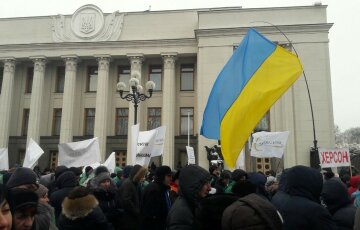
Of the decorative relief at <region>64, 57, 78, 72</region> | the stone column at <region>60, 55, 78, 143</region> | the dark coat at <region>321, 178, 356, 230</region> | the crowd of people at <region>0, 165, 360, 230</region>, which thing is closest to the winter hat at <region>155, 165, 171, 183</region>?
the crowd of people at <region>0, 165, 360, 230</region>

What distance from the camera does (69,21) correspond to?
3209 cm

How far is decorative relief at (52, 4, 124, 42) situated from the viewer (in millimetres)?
31312

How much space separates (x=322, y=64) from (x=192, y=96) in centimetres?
1081

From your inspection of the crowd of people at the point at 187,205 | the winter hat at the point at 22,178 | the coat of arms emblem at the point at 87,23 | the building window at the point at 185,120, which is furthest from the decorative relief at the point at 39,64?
the winter hat at the point at 22,178

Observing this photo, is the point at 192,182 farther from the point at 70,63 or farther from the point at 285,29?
the point at 70,63

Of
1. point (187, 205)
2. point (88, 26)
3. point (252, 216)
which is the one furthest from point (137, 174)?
point (88, 26)

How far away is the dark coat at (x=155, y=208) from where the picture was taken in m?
5.10

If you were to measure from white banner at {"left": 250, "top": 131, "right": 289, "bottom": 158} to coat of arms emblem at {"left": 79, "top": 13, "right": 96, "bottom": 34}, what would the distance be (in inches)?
903

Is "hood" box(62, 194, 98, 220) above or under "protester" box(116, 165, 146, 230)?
above

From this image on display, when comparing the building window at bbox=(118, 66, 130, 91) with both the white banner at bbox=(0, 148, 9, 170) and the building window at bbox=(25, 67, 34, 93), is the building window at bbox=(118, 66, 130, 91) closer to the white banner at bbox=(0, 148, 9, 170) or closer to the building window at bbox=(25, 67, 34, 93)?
the building window at bbox=(25, 67, 34, 93)

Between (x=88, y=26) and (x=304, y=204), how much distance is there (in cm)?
3112

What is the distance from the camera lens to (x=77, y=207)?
3742mm

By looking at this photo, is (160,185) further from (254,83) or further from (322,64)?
(322,64)

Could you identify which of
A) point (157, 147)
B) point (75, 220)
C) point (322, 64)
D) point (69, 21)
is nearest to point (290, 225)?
point (75, 220)
